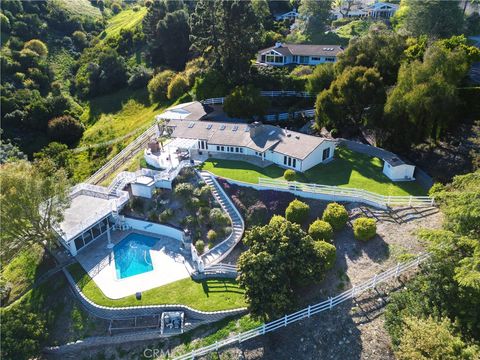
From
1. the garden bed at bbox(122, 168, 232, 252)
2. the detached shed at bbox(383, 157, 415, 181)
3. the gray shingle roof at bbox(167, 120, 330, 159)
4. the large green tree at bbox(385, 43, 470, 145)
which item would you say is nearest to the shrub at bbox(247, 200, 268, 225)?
the garden bed at bbox(122, 168, 232, 252)

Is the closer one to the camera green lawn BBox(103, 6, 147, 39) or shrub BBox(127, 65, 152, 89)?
shrub BBox(127, 65, 152, 89)

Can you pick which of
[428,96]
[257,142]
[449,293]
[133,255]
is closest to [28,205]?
[133,255]

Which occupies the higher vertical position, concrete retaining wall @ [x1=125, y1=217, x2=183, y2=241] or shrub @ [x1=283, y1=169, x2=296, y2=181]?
shrub @ [x1=283, y1=169, x2=296, y2=181]

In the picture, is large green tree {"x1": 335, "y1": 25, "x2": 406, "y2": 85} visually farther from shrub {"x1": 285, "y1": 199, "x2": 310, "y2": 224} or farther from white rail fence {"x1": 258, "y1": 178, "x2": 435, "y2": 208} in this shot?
shrub {"x1": 285, "y1": 199, "x2": 310, "y2": 224}

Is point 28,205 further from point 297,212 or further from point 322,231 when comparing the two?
point 322,231

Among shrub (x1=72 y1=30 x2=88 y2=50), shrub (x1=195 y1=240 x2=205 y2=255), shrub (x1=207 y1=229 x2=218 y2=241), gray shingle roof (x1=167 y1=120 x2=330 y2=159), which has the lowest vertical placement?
shrub (x1=195 y1=240 x2=205 y2=255)

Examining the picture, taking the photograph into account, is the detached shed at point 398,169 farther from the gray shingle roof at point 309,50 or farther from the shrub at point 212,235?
the gray shingle roof at point 309,50
